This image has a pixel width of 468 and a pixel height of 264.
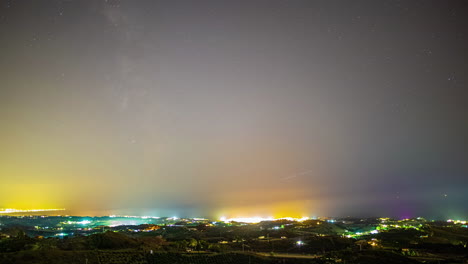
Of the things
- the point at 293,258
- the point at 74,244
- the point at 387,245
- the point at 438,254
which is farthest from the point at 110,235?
the point at 438,254

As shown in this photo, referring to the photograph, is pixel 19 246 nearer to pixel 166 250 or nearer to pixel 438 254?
pixel 166 250

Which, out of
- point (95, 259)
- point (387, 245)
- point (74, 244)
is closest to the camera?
point (95, 259)

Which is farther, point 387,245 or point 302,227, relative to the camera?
point 302,227

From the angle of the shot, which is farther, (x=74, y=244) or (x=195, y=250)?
(x=195, y=250)

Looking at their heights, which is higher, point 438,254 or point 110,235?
point 110,235

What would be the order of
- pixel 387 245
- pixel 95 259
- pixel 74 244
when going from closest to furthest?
pixel 95 259, pixel 74 244, pixel 387 245

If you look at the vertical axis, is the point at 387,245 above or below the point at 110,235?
below

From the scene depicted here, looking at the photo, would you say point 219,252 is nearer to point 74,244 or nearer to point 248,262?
point 248,262

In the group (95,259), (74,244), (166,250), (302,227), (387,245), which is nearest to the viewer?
(95,259)

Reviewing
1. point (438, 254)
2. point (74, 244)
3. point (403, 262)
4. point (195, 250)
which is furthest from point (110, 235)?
point (438, 254)
